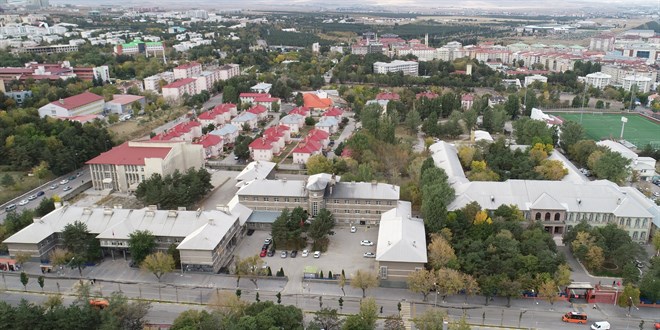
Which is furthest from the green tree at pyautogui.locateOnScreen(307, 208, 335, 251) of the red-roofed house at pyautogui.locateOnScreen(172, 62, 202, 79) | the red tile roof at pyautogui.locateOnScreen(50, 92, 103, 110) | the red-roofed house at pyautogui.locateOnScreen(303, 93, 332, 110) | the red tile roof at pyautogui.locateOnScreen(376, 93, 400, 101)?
the red-roofed house at pyautogui.locateOnScreen(172, 62, 202, 79)

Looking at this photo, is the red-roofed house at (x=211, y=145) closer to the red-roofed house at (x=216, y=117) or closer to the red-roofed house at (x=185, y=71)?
the red-roofed house at (x=216, y=117)

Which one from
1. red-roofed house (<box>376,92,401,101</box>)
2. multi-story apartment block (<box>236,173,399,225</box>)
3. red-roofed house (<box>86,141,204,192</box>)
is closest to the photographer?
multi-story apartment block (<box>236,173,399,225</box>)

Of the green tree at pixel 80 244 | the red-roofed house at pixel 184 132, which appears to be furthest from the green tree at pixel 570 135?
the green tree at pixel 80 244

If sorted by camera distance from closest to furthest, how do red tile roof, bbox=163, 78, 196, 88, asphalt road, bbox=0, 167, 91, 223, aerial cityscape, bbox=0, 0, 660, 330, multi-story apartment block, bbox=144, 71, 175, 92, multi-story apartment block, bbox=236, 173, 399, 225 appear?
1. aerial cityscape, bbox=0, 0, 660, 330
2. multi-story apartment block, bbox=236, 173, 399, 225
3. asphalt road, bbox=0, 167, 91, 223
4. red tile roof, bbox=163, 78, 196, 88
5. multi-story apartment block, bbox=144, 71, 175, 92

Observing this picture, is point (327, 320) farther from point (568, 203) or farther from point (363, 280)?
point (568, 203)

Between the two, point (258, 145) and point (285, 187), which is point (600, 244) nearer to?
point (285, 187)

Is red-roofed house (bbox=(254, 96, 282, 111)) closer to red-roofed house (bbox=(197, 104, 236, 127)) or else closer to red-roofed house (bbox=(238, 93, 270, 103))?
red-roofed house (bbox=(238, 93, 270, 103))
